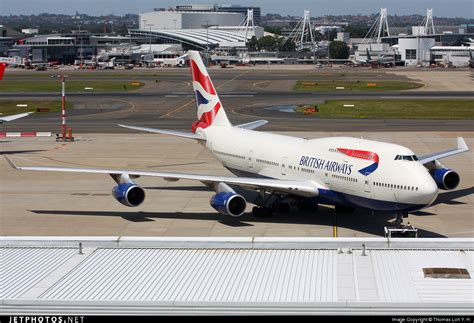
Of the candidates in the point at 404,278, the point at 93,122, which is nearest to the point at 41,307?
the point at 404,278

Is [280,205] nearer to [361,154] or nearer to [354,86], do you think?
[361,154]

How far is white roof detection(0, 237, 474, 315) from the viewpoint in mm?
22844

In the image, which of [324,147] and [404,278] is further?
[324,147]

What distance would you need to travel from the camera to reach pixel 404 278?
2567 cm

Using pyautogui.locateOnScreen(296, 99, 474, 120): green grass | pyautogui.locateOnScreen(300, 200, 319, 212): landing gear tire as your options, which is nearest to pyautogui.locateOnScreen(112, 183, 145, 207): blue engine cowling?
pyautogui.locateOnScreen(300, 200, 319, 212): landing gear tire

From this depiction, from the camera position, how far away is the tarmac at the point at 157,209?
1762 inches

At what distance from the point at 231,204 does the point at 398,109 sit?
222 feet

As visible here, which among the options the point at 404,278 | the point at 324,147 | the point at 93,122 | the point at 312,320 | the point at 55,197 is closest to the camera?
the point at 312,320

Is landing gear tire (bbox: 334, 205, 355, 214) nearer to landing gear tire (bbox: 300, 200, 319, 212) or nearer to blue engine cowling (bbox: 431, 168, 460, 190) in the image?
landing gear tire (bbox: 300, 200, 319, 212)

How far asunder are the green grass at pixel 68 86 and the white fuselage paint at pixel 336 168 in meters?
98.2

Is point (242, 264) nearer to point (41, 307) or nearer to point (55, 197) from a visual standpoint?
point (41, 307)

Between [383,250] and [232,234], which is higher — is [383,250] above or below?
above

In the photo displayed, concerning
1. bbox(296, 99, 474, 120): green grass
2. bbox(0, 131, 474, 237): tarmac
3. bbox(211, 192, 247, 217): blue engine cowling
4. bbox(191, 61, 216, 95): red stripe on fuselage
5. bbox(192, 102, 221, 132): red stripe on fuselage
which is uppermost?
bbox(191, 61, 216, 95): red stripe on fuselage

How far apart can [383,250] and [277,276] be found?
189 inches
